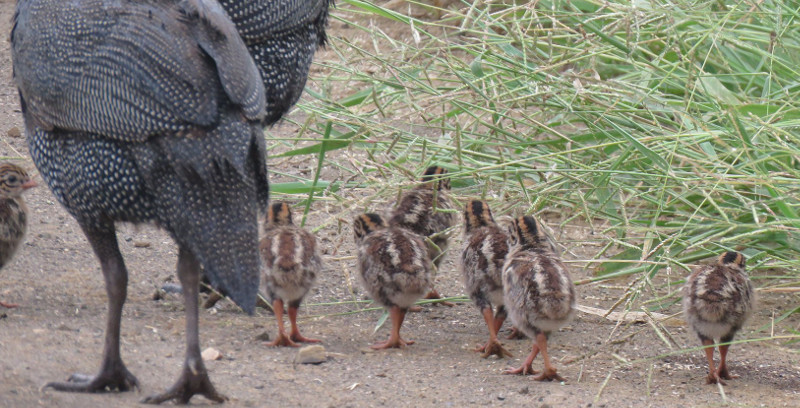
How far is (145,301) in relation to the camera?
19.3 ft

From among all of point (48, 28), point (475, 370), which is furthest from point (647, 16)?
point (48, 28)

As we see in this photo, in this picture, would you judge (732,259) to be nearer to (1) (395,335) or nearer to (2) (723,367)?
(2) (723,367)

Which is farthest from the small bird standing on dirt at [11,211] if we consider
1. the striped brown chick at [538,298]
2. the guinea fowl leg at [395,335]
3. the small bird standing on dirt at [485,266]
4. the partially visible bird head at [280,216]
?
the striped brown chick at [538,298]

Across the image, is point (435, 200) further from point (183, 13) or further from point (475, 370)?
point (183, 13)

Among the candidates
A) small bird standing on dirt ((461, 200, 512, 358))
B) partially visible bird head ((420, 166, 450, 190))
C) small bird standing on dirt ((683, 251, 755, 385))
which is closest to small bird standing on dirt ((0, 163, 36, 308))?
partially visible bird head ((420, 166, 450, 190))

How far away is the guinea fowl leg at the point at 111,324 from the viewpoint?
14.5 feet

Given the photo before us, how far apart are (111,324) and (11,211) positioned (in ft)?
5.32

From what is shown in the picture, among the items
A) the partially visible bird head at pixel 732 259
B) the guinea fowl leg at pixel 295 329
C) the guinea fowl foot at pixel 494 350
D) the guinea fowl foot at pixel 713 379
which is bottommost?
the guinea fowl foot at pixel 713 379

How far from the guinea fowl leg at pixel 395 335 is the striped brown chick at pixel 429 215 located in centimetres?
52

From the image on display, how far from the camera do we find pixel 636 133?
6.11m

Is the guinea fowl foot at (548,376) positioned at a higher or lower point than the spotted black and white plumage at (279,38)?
lower

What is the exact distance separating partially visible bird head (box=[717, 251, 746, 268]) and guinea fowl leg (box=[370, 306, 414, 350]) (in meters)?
1.55

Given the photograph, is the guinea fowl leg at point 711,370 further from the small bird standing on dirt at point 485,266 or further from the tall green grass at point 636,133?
the small bird standing on dirt at point 485,266

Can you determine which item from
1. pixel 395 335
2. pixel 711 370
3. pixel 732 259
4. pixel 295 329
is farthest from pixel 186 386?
pixel 732 259
